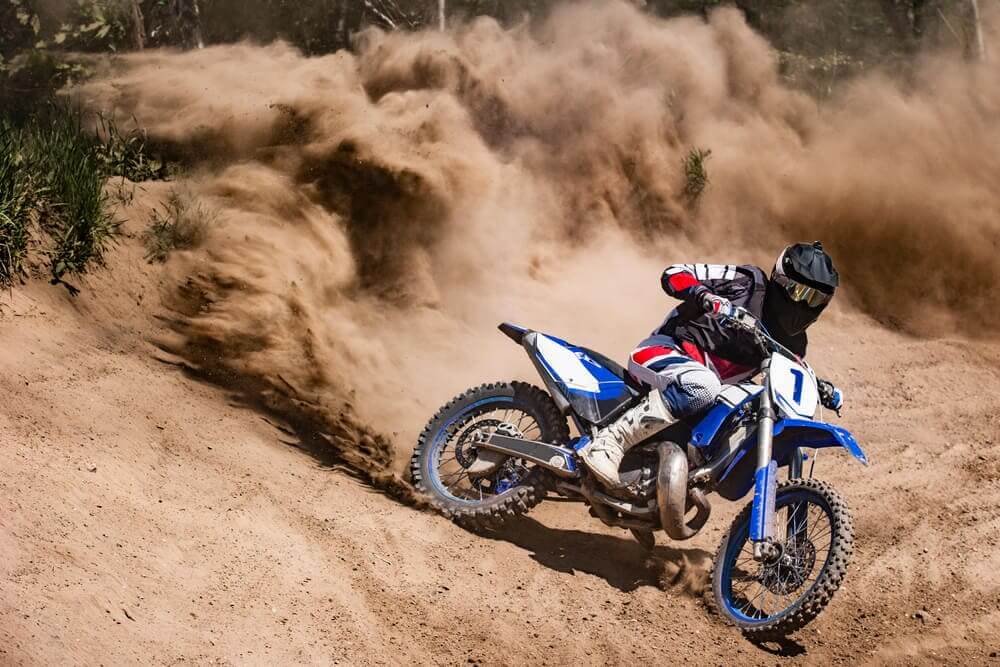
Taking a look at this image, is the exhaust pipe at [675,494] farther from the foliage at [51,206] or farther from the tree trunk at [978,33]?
the tree trunk at [978,33]

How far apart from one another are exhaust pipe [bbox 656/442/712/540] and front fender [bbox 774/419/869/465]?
1.65 feet

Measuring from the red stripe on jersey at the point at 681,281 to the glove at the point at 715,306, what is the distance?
19 centimetres

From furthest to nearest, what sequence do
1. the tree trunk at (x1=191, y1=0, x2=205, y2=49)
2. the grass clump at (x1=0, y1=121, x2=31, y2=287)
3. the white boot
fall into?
the tree trunk at (x1=191, y1=0, x2=205, y2=49) → the grass clump at (x1=0, y1=121, x2=31, y2=287) → the white boot

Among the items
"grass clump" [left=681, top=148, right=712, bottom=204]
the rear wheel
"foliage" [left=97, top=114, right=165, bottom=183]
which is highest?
"foliage" [left=97, top=114, right=165, bottom=183]

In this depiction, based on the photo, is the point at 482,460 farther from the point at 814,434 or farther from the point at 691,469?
the point at 814,434

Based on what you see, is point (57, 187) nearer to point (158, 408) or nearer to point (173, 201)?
point (173, 201)

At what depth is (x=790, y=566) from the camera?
5.04 m

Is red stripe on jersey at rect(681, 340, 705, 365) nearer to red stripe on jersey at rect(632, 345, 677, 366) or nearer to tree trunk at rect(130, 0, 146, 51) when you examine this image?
red stripe on jersey at rect(632, 345, 677, 366)

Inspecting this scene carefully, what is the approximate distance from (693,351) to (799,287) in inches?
27.2

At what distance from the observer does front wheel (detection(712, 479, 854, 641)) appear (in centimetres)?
480

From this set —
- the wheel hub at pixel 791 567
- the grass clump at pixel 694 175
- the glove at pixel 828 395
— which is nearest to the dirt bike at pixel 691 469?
the wheel hub at pixel 791 567

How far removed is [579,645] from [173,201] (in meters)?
4.71

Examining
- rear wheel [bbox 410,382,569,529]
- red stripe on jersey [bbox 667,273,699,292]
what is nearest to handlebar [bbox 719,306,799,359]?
red stripe on jersey [bbox 667,273,699,292]

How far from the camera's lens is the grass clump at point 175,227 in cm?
749
